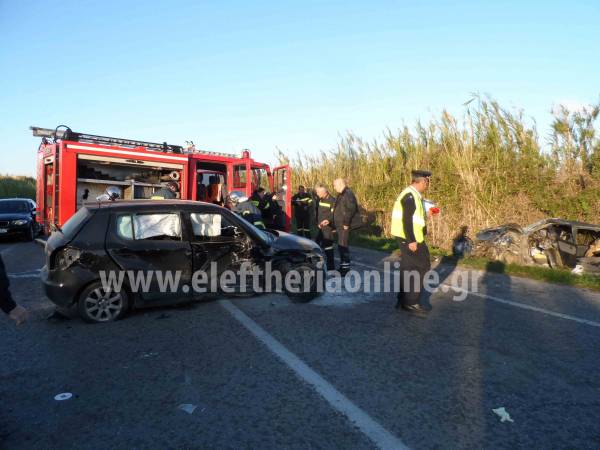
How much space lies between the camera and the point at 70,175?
9.76m

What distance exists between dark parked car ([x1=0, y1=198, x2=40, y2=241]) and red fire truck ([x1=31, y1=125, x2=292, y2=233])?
353 centimetres

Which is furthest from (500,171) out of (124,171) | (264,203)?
(124,171)

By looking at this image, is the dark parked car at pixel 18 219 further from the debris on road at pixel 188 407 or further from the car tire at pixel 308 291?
the debris on road at pixel 188 407

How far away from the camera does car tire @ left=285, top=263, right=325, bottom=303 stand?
6.45 metres

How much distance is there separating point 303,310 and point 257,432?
3.07 metres

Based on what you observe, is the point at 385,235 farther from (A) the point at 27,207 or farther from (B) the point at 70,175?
(A) the point at 27,207

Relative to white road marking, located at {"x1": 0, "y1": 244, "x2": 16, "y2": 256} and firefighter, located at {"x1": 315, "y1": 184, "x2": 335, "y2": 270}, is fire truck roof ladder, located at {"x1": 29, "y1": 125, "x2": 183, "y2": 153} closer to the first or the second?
white road marking, located at {"x1": 0, "y1": 244, "x2": 16, "y2": 256}

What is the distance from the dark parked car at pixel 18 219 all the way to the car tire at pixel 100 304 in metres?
11.1

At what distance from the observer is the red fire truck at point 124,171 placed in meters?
9.82

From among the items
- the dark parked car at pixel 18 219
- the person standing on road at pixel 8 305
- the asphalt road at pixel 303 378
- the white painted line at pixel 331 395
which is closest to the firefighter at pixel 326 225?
the asphalt road at pixel 303 378

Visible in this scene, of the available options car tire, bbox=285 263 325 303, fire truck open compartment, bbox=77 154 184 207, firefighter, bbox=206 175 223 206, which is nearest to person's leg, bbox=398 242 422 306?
car tire, bbox=285 263 325 303

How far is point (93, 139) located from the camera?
33.5 feet

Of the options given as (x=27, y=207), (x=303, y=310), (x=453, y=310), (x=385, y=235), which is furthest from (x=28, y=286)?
(x=385, y=235)

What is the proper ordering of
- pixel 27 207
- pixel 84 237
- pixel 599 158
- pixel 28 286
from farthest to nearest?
pixel 27 207 → pixel 599 158 → pixel 28 286 → pixel 84 237
